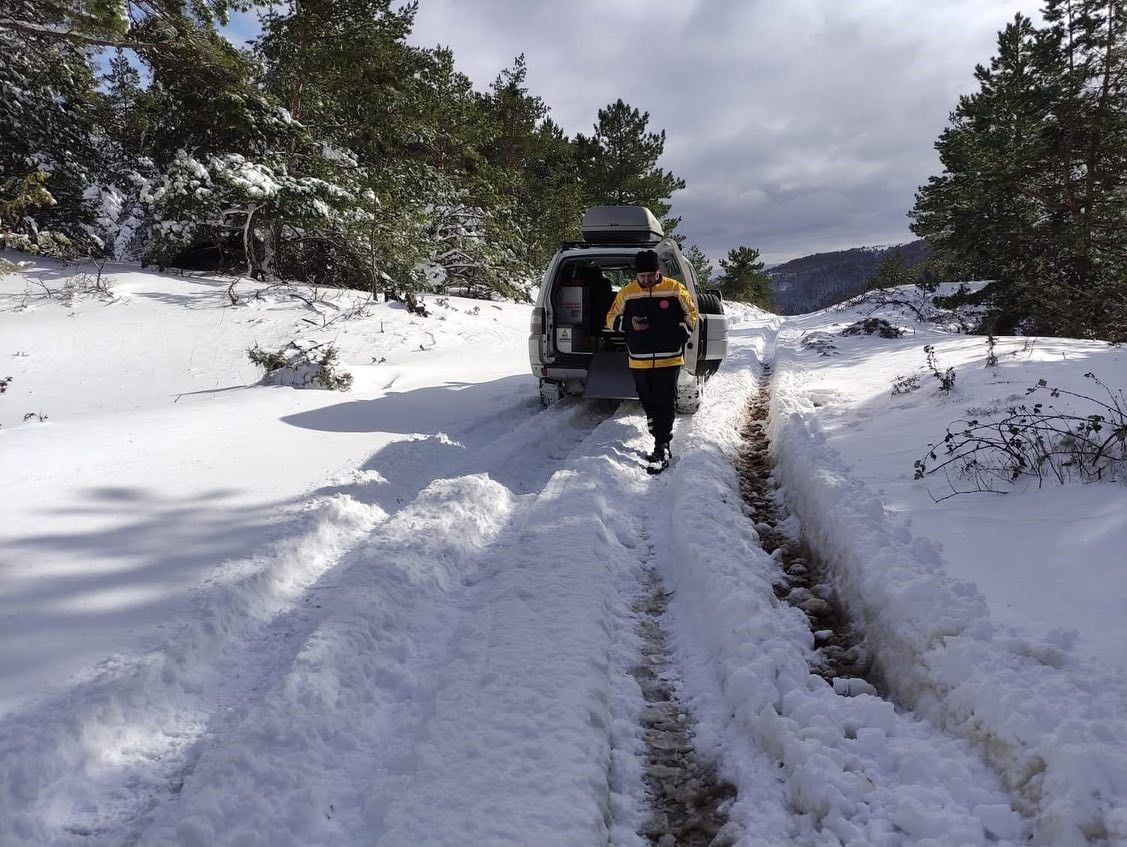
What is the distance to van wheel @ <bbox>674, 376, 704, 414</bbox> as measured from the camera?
7289 mm

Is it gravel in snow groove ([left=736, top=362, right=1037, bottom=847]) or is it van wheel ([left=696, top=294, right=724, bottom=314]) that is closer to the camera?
gravel in snow groove ([left=736, top=362, right=1037, bottom=847])

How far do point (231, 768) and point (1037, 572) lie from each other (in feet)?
12.4

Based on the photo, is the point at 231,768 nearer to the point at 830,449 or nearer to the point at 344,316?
the point at 830,449

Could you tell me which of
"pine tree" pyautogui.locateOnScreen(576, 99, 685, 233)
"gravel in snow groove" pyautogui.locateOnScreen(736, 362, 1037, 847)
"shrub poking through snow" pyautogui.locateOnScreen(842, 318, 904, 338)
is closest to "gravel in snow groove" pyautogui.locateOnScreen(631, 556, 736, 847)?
"gravel in snow groove" pyautogui.locateOnScreen(736, 362, 1037, 847)

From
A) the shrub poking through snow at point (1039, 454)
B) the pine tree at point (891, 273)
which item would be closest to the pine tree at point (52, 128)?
the shrub poking through snow at point (1039, 454)

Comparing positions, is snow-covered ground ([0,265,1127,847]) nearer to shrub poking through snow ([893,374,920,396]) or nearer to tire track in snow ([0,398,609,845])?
tire track in snow ([0,398,609,845])

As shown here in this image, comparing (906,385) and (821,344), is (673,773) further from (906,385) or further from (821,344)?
(821,344)

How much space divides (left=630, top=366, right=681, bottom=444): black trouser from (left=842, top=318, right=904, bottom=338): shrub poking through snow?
1023 centimetres

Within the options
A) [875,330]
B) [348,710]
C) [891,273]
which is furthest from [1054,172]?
[891,273]

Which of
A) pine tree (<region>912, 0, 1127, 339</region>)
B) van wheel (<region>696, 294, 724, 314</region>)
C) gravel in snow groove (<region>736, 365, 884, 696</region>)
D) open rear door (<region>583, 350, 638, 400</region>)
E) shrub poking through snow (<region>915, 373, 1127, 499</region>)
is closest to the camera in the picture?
gravel in snow groove (<region>736, 365, 884, 696</region>)

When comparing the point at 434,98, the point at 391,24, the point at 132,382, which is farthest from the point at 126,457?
the point at 434,98

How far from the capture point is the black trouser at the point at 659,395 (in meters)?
6.06

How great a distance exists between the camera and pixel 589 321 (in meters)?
8.58

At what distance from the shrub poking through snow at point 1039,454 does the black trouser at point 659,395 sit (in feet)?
7.34
